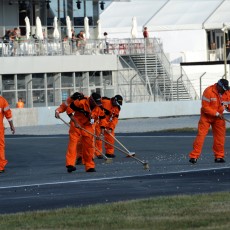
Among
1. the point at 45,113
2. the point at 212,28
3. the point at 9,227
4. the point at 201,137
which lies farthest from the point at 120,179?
the point at 212,28

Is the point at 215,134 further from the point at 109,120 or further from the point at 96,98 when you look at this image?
the point at 109,120

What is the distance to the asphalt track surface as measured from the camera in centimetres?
1675

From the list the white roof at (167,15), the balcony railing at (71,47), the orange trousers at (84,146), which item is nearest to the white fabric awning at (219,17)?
the white roof at (167,15)

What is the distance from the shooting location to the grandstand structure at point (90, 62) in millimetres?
55500

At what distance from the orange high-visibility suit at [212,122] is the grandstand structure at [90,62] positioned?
3223cm

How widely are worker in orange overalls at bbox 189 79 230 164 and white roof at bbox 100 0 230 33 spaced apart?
4917 cm

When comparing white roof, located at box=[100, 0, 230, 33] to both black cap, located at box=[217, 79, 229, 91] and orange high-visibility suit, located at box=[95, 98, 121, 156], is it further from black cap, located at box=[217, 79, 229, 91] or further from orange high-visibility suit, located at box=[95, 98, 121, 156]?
black cap, located at box=[217, 79, 229, 91]

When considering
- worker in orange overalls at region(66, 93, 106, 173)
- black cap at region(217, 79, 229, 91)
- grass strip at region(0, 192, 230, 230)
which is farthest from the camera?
black cap at region(217, 79, 229, 91)

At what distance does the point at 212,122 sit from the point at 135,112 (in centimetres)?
2900

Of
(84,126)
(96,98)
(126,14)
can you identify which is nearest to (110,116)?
(84,126)

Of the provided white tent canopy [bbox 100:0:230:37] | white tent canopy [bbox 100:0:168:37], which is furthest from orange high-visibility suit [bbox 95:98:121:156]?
white tent canopy [bbox 100:0:168:37]

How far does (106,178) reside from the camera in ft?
65.7

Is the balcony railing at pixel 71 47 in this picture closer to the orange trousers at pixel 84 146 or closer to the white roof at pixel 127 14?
the white roof at pixel 127 14

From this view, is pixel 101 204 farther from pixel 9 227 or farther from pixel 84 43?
pixel 84 43
